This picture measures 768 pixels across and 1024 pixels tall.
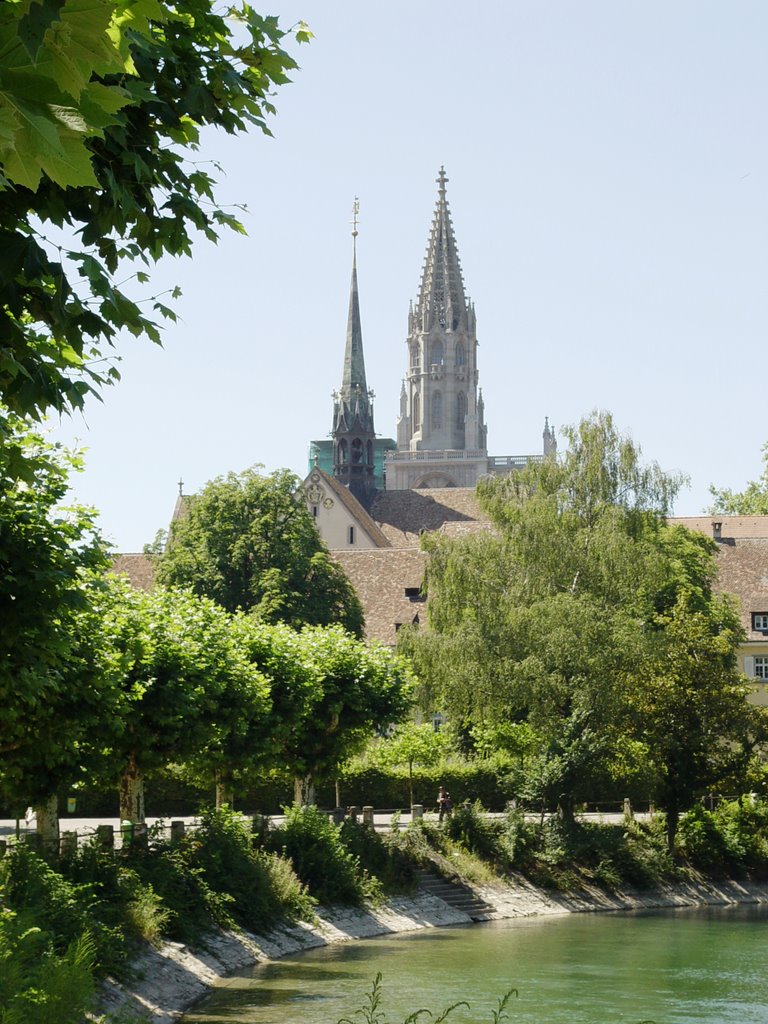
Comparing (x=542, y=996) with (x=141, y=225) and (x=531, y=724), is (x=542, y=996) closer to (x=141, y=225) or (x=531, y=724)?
(x=531, y=724)

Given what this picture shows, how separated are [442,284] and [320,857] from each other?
5032 inches

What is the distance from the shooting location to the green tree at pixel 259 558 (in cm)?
5850

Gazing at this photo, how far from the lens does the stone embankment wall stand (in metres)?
27.1

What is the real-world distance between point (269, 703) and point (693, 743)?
52.9ft

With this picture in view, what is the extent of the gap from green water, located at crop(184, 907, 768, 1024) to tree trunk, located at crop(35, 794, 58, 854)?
3997 mm

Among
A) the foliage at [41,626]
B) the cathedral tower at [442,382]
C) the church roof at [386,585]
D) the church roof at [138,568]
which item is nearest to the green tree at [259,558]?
the church roof at [386,585]

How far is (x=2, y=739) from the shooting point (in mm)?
23047

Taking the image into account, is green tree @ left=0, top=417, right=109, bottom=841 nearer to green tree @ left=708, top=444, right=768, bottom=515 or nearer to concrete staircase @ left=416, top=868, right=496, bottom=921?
concrete staircase @ left=416, top=868, right=496, bottom=921

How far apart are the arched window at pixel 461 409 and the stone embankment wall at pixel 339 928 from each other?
118 metres

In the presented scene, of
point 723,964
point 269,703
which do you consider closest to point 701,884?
point 723,964

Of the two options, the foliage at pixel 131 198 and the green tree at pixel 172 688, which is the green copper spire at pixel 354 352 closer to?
the green tree at pixel 172 688

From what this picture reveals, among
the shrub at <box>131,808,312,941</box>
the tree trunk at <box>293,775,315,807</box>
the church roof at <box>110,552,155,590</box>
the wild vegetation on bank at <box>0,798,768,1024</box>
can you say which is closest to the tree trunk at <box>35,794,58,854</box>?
the wild vegetation on bank at <box>0,798,768,1024</box>

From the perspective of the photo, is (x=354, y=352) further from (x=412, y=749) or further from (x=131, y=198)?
(x=131, y=198)

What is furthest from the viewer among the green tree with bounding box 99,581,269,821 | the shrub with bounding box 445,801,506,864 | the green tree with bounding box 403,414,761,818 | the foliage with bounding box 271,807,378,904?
the green tree with bounding box 403,414,761,818
